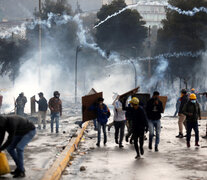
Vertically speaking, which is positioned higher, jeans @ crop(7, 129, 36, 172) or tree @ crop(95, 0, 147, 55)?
tree @ crop(95, 0, 147, 55)

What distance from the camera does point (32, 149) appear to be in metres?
13.1

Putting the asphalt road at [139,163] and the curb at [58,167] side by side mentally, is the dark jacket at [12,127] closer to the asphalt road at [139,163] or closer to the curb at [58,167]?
the curb at [58,167]

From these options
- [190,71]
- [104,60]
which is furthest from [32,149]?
[104,60]

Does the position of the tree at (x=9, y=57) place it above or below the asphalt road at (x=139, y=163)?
above

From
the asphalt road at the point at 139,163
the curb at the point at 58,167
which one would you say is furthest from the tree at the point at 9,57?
the curb at the point at 58,167

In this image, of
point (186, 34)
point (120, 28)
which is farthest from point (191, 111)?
point (120, 28)

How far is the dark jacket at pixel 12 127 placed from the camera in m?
7.65

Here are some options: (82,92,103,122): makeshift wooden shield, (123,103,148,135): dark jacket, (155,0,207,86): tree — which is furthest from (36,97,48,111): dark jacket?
(155,0,207,86): tree

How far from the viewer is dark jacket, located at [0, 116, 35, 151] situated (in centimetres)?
765

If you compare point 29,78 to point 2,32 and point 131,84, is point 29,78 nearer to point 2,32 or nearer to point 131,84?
point 131,84

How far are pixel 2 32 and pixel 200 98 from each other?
395 ft

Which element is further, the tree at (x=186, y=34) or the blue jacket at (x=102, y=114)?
the tree at (x=186, y=34)

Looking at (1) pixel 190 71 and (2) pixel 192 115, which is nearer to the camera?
(2) pixel 192 115

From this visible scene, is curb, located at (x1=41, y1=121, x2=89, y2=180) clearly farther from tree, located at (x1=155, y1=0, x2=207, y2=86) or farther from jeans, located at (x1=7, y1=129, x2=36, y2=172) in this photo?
tree, located at (x1=155, y1=0, x2=207, y2=86)
